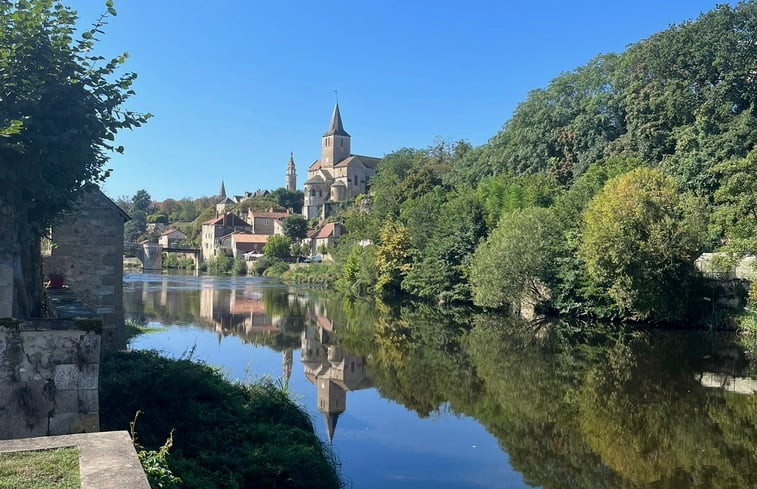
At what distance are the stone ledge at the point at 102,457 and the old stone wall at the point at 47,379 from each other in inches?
84.1

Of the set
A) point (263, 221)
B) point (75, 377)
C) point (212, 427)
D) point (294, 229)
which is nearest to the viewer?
point (75, 377)

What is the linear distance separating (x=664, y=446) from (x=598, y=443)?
1.26m

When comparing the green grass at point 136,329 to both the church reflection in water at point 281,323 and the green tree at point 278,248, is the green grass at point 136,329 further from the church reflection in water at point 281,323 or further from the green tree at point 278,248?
the green tree at point 278,248

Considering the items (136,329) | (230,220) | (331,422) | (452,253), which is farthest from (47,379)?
(230,220)

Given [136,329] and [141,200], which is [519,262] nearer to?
[136,329]

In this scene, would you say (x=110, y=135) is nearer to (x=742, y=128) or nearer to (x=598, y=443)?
(x=598, y=443)

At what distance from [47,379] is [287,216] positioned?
344ft

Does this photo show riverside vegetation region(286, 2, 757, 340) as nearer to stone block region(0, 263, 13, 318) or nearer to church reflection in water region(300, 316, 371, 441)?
Answer: church reflection in water region(300, 316, 371, 441)

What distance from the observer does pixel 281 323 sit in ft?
103

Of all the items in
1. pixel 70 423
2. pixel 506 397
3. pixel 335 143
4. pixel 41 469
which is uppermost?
pixel 335 143

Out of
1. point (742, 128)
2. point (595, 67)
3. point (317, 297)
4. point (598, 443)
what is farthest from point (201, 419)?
point (595, 67)

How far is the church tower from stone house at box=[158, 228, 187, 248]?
32360mm

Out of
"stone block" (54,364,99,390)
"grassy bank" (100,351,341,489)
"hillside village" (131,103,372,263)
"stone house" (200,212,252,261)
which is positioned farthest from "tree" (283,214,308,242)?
"stone block" (54,364,99,390)

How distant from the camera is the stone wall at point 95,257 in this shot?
14.7 meters
